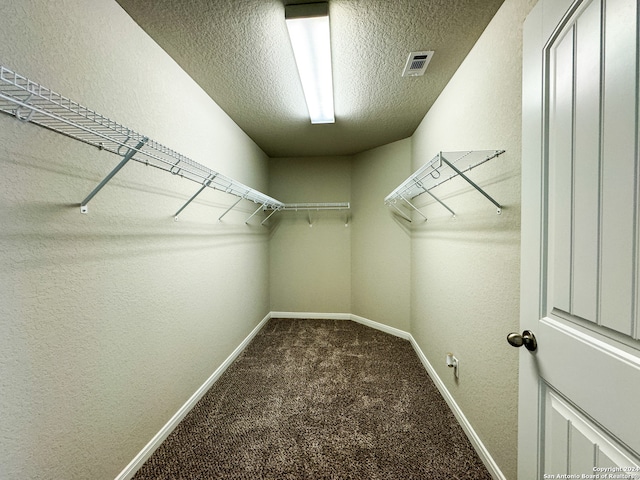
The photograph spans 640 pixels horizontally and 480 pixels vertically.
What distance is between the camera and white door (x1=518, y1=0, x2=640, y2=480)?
521 mm

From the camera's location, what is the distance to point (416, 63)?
1587 millimetres

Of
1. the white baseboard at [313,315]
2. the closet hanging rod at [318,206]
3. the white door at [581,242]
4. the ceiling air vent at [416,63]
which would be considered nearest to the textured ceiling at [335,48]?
the ceiling air vent at [416,63]

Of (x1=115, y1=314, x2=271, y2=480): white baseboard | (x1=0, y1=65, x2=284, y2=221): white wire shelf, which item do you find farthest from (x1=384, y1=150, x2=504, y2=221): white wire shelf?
(x1=115, y1=314, x2=271, y2=480): white baseboard

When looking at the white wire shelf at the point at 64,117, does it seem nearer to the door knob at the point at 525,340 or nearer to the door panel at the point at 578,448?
the door knob at the point at 525,340

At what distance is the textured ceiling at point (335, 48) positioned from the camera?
122 centimetres

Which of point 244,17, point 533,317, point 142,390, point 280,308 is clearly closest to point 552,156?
point 533,317

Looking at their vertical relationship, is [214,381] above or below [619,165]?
below

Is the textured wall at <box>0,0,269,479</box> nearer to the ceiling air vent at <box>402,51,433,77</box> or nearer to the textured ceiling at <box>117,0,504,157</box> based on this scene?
the textured ceiling at <box>117,0,504,157</box>

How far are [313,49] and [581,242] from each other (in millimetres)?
1595

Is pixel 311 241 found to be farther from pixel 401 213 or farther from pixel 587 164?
pixel 587 164

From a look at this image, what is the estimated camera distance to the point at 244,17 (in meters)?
1.26

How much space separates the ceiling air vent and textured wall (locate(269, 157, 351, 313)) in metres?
1.86

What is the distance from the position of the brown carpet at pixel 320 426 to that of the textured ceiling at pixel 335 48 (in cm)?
238

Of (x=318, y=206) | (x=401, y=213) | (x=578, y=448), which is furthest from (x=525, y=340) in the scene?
(x=318, y=206)
